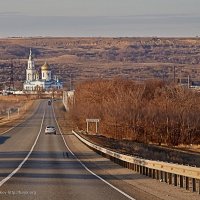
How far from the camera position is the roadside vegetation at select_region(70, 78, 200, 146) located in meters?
78.8

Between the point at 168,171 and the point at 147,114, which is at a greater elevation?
the point at 168,171

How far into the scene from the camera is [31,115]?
438 ft

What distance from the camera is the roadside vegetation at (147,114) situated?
258 feet

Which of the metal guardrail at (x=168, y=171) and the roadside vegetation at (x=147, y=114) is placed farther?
the roadside vegetation at (x=147, y=114)

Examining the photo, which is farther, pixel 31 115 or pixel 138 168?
pixel 31 115

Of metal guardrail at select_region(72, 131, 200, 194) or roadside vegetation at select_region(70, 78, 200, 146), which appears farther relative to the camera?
roadside vegetation at select_region(70, 78, 200, 146)

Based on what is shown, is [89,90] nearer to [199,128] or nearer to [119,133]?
[119,133]

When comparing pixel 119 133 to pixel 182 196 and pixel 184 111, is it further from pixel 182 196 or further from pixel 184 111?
pixel 182 196

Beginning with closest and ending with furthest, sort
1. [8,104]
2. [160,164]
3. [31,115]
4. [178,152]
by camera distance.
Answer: [160,164], [178,152], [31,115], [8,104]

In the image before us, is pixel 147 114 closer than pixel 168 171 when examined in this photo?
No

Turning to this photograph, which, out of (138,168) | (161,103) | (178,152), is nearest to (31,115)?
(161,103)

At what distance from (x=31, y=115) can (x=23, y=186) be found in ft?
368

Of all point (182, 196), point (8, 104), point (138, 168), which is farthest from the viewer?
point (8, 104)

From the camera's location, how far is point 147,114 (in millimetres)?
82375
